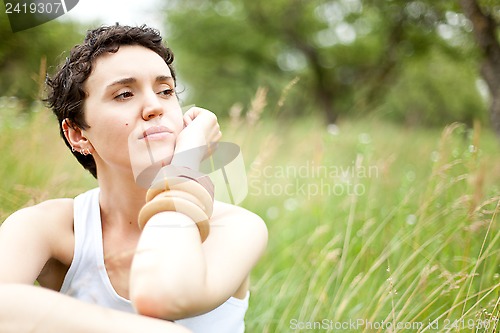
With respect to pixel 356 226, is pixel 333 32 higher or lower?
lower

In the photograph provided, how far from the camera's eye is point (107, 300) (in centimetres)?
150

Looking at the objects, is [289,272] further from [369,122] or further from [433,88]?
[433,88]

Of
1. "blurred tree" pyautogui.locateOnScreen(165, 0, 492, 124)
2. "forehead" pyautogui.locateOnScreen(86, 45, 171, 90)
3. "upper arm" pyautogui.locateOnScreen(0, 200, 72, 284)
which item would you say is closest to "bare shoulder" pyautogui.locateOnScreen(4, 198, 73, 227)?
"upper arm" pyautogui.locateOnScreen(0, 200, 72, 284)

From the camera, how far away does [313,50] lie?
46.1 ft

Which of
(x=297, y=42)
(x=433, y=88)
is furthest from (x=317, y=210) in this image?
A: (x=433, y=88)

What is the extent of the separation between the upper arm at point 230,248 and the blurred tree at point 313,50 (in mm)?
10477

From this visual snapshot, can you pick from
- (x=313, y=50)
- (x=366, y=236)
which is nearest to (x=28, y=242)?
(x=366, y=236)

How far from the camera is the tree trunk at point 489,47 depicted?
3770 mm

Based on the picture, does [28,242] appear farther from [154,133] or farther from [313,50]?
[313,50]

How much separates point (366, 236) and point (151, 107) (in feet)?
5.18

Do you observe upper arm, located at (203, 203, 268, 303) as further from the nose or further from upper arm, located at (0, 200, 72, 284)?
upper arm, located at (0, 200, 72, 284)

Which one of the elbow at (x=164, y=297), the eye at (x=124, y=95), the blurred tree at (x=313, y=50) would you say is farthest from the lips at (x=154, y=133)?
the blurred tree at (x=313, y=50)

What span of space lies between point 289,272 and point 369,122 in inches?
157

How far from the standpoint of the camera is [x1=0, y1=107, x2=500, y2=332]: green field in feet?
6.56
